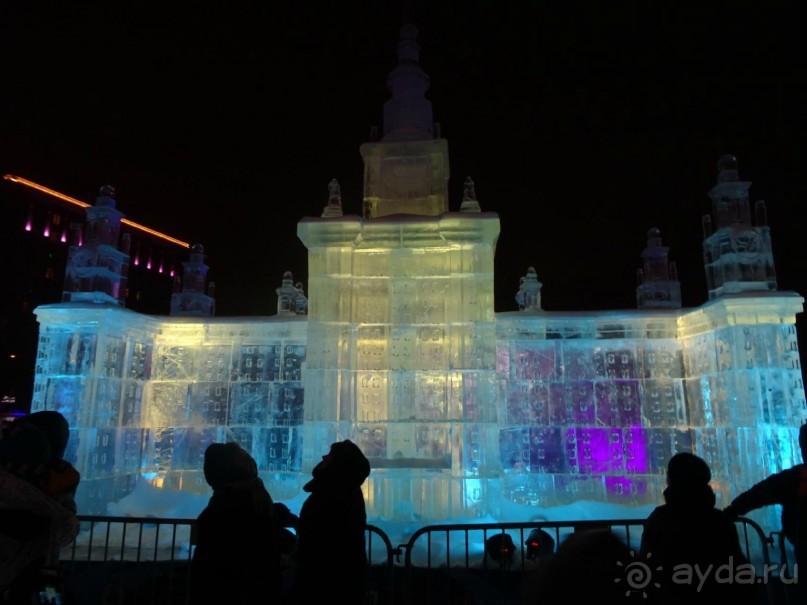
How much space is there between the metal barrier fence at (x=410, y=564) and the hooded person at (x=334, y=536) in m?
0.83

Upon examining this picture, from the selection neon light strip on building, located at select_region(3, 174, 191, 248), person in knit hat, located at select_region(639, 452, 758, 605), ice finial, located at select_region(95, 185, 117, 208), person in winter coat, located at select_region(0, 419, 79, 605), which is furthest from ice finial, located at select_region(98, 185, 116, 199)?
neon light strip on building, located at select_region(3, 174, 191, 248)

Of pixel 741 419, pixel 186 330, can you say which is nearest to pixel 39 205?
pixel 186 330

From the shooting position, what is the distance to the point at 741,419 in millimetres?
8352

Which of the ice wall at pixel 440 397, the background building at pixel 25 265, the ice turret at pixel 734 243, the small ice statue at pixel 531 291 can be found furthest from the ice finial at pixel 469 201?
the background building at pixel 25 265

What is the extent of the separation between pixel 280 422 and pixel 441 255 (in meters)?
4.65

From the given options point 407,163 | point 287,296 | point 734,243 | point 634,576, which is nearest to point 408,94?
point 407,163

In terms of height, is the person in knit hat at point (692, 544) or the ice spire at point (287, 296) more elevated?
the ice spire at point (287, 296)

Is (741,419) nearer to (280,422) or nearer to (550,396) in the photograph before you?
(550,396)

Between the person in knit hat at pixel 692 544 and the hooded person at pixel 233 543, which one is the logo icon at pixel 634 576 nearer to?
the person in knit hat at pixel 692 544

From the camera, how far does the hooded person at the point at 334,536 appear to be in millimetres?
3930

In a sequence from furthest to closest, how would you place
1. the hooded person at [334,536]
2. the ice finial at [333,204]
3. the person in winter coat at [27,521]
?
the ice finial at [333,204] < the hooded person at [334,536] < the person in winter coat at [27,521]

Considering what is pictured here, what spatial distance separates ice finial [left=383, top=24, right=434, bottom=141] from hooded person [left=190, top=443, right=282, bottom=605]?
8465 millimetres

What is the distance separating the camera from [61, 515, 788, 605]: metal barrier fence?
17.6 ft

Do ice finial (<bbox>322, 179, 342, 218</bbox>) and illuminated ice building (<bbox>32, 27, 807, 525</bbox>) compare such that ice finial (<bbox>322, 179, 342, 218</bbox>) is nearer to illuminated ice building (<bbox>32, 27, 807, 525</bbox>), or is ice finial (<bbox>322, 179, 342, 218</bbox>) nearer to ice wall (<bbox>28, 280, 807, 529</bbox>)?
illuminated ice building (<bbox>32, 27, 807, 525</bbox>)
